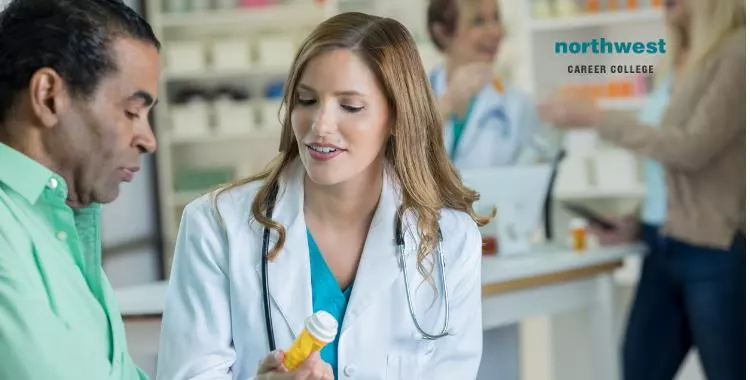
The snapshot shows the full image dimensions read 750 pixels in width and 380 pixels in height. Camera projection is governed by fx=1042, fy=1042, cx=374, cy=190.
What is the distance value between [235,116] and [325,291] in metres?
2.96

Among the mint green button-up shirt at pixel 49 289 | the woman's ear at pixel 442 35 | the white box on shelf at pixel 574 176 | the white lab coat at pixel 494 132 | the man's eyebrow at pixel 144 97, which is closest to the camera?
the mint green button-up shirt at pixel 49 289

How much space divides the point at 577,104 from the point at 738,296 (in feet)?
2.10

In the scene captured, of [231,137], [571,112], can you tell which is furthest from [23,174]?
[231,137]

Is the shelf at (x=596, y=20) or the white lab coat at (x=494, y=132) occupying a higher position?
the shelf at (x=596, y=20)

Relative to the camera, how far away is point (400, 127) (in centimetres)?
123

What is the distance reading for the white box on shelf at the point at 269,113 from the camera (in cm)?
412

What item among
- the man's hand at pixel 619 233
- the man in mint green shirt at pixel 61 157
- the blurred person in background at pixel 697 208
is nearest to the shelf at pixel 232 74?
the man's hand at pixel 619 233

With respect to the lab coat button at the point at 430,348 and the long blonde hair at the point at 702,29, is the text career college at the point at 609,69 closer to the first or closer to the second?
the long blonde hair at the point at 702,29

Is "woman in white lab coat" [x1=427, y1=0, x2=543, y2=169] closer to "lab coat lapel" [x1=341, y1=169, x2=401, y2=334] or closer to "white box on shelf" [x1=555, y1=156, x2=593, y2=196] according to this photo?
"white box on shelf" [x1=555, y1=156, x2=593, y2=196]

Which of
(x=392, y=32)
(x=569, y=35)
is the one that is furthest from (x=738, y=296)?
(x=392, y=32)

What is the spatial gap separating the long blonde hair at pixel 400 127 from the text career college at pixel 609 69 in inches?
41.8

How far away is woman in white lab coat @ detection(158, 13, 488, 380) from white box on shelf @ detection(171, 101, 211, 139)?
2.95 meters

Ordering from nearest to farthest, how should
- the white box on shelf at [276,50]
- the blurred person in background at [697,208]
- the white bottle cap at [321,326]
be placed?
the white bottle cap at [321,326] < the blurred person in background at [697,208] < the white box on shelf at [276,50]

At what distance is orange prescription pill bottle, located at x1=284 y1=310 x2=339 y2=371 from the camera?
1024 millimetres
